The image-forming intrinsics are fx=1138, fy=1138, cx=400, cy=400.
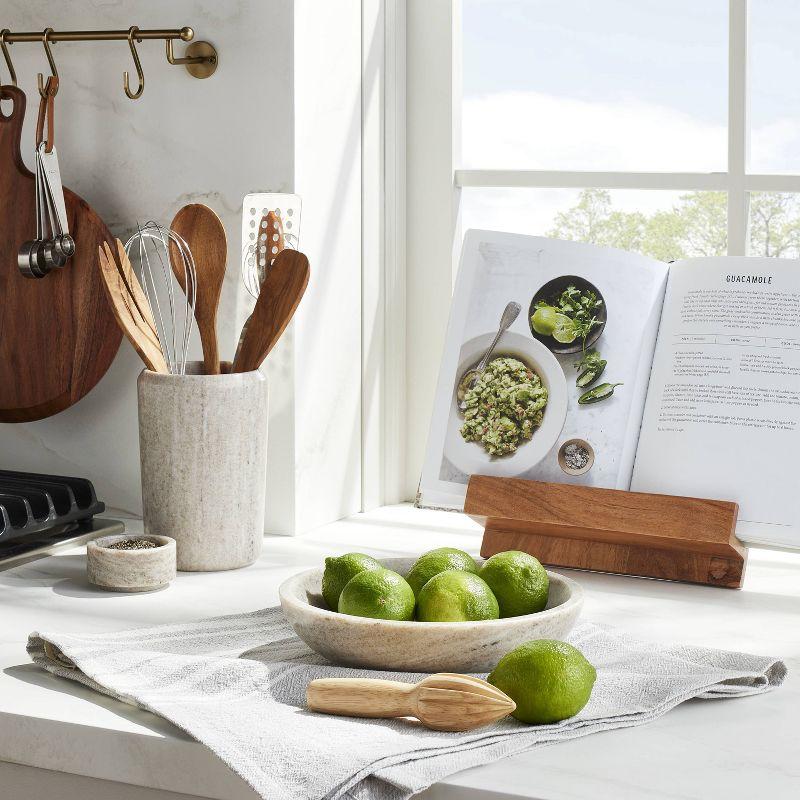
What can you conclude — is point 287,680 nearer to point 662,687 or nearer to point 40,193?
point 662,687

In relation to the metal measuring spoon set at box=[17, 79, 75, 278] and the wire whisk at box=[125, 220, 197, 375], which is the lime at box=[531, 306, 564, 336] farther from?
the metal measuring spoon set at box=[17, 79, 75, 278]

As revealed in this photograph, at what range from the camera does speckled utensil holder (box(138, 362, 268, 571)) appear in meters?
1.18

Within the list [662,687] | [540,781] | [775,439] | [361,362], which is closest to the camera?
[540,781]

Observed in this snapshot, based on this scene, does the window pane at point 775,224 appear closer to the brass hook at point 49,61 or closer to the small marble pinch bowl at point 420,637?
the small marble pinch bowl at point 420,637

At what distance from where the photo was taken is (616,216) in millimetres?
1498

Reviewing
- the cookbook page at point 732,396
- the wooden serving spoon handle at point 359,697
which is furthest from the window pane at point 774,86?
the wooden serving spoon handle at point 359,697

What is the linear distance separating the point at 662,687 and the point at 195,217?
2.47ft

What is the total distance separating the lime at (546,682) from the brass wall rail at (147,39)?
0.87m

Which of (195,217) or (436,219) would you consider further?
(436,219)

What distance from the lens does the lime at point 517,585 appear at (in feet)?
2.84

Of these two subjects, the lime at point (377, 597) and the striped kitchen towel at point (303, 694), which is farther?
the lime at point (377, 597)

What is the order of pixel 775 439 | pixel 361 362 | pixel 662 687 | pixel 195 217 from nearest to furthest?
pixel 662 687
pixel 775 439
pixel 195 217
pixel 361 362

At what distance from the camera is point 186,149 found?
1.38 m

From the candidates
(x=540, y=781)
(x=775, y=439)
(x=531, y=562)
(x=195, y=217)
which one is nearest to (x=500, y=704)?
(x=540, y=781)
